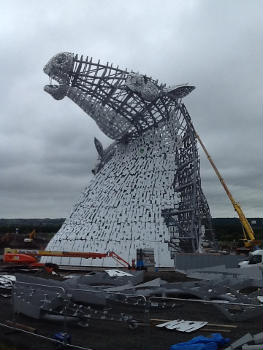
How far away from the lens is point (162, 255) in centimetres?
2964

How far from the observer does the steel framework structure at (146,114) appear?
104ft

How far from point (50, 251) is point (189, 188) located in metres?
11.0

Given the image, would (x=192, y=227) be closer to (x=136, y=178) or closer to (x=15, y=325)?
(x=136, y=178)

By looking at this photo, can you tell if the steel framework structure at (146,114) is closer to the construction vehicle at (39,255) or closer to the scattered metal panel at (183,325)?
the construction vehicle at (39,255)

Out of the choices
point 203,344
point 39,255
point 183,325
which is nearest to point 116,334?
point 203,344

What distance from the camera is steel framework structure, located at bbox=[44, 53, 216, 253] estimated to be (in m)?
31.7

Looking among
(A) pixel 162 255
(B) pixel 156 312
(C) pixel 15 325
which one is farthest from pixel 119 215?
(C) pixel 15 325

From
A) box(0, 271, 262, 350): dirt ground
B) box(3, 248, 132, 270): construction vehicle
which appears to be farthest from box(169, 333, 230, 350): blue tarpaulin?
box(3, 248, 132, 270): construction vehicle

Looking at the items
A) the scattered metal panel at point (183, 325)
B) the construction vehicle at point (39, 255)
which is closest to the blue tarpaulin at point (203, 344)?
the scattered metal panel at point (183, 325)

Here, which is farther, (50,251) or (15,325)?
(50,251)

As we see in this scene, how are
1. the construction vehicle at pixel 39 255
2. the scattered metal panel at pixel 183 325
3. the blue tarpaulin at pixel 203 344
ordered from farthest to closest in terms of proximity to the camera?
the construction vehicle at pixel 39 255 → the scattered metal panel at pixel 183 325 → the blue tarpaulin at pixel 203 344

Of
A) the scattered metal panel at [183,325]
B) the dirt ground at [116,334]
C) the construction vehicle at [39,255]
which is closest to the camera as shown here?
the dirt ground at [116,334]

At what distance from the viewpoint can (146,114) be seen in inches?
1350

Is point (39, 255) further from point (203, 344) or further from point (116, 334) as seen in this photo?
point (203, 344)
